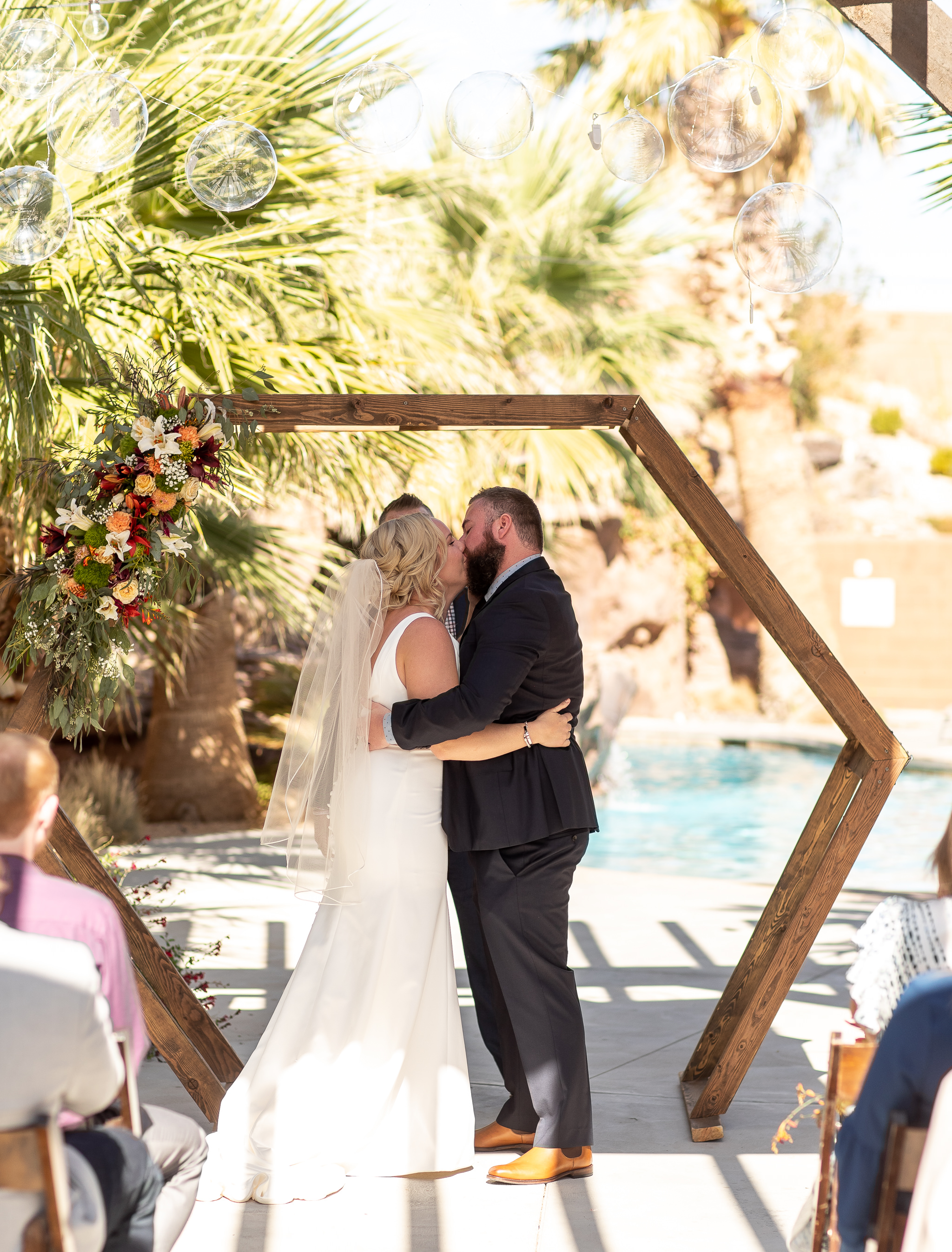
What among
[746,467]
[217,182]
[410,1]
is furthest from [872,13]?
[746,467]

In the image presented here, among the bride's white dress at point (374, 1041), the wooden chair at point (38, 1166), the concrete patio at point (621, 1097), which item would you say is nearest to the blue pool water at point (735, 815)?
the concrete patio at point (621, 1097)

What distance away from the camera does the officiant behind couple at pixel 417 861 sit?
10.8 feet

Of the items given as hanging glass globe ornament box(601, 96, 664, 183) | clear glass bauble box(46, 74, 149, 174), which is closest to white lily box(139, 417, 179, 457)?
clear glass bauble box(46, 74, 149, 174)

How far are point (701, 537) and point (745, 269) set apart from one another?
3.62 ft

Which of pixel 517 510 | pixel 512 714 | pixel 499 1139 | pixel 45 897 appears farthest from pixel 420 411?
pixel 499 1139

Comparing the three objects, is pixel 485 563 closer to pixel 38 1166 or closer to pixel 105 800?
pixel 38 1166

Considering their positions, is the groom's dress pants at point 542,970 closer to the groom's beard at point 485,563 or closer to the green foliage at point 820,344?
the groom's beard at point 485,563

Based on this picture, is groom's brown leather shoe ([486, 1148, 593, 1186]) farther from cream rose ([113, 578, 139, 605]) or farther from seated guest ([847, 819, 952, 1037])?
cream rose ([113, 578, 139, 605])

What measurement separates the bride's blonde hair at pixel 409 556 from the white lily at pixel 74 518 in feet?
2.54

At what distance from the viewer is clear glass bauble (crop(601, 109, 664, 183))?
15.0ft

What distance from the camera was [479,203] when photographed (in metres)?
11.9

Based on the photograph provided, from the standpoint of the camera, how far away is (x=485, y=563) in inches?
141

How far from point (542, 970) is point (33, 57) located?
340 cm

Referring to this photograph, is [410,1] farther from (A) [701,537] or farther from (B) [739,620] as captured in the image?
(B) [739,620]
